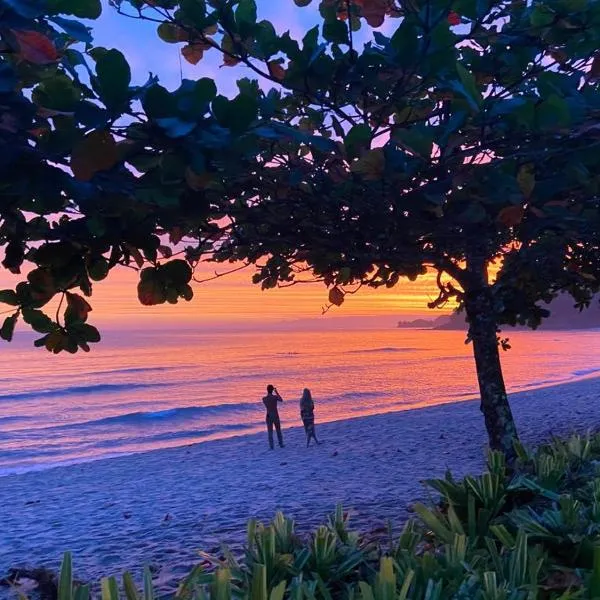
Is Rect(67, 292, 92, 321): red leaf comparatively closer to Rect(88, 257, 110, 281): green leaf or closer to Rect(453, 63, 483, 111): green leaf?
Rect(88, 257, 110, 281): green leaf

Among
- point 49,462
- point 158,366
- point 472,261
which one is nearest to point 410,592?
point 472,261

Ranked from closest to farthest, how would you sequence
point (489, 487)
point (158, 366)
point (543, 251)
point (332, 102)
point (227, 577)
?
point (227, 577)
point (332, 102)
point (489, 487)
point (543, 251)
point (158, 366)

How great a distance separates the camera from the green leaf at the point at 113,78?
1.91 meters

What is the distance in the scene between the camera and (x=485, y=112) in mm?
2975

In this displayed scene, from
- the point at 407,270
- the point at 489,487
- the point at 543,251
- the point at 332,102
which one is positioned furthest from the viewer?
the point at 407,270

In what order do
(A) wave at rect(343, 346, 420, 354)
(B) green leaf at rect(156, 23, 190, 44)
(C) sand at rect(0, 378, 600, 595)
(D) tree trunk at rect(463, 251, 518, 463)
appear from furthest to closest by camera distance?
(A) wave at rect(343, 346, 420, 354)
(C) sand at rect(0, 378, 600, 595)
(D) tree trunk at rect(463, 251, 518, 463)
(B) green leaf at rect(156, 23, 190, 44)

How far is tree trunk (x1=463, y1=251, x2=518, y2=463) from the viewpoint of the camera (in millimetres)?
7301

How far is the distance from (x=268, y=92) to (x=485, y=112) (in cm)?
224

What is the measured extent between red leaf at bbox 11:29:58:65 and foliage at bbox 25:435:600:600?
1.93 meters

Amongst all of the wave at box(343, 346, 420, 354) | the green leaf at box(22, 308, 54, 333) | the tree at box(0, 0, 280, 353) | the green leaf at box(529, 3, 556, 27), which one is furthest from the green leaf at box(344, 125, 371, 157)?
the wave at box(343, 346, 420, 354)

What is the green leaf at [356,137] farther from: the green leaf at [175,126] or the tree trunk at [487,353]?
the tree trunk at [487,353]

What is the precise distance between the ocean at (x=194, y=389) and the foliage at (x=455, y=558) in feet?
64.1

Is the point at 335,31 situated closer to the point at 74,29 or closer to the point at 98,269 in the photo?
the point at 74,29

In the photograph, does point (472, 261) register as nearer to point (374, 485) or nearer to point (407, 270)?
point (407, 270)
